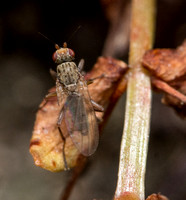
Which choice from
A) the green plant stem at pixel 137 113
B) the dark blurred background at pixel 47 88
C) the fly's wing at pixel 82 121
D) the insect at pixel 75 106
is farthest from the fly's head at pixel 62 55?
the dark blurred background at pixel 47 88

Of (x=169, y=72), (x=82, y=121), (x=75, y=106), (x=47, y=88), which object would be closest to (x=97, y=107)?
(x=82, y=121)

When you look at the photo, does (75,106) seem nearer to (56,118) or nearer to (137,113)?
(56,118)

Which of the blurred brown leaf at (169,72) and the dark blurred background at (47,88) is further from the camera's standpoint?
the dark blurred background at (47,88)

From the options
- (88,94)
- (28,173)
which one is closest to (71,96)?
(88,94)

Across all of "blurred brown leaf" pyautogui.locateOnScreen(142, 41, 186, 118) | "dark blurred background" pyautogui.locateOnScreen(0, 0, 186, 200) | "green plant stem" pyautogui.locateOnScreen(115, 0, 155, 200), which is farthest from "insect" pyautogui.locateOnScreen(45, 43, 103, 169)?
"dark blurred background" pyautogui.locateOnScreen(0, 0, 186, 200)

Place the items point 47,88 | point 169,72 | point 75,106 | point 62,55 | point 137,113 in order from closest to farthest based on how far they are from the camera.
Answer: point 137,113 → point 169,72 → point 75,106 → point 62,55 → point 47,88

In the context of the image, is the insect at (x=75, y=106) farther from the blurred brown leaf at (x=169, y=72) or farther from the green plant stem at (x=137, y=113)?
→ the blurred brown leaf at (x=169, y=72)

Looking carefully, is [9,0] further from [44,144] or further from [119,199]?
[119,199]
